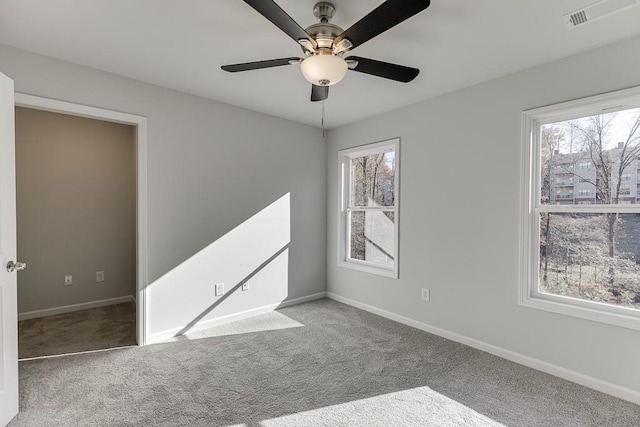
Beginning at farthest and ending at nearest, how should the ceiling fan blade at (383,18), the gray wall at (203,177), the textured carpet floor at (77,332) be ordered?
the textured carpet floor at (77,332) → the gray wall at (203,177) → the ceiling fan blade at (383,18)

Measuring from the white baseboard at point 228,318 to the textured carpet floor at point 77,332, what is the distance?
240 millimetres

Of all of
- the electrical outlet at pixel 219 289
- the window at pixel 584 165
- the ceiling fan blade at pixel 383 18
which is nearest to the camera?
the ceiling fan blade at pixel 383 18

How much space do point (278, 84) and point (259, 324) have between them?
2.48m

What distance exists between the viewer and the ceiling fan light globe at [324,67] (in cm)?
168

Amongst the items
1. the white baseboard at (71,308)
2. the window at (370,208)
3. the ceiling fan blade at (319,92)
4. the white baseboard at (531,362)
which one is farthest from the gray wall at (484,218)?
the white baseboard at (71,308)

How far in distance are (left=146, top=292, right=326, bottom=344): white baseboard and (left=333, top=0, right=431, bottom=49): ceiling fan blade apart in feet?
9.66

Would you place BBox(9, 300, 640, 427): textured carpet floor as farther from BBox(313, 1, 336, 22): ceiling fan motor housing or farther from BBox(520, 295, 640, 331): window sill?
BBox(313, 1, 336, 22): ceiling fan motor housing

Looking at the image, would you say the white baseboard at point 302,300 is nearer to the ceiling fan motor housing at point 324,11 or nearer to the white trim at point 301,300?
the white trim at point 301,300

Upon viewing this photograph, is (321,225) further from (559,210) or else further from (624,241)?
(624,241)

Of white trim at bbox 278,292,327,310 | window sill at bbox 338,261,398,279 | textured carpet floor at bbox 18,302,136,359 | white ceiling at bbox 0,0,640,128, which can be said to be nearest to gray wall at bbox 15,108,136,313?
textured carpet floor at bbox 18,302,136,359

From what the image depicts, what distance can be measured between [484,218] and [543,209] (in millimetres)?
446

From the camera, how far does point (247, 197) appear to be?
3725 mm

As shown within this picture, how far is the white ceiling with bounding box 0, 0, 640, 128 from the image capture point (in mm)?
1864

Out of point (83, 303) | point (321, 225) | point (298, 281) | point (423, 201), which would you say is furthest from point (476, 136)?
point (83, 303)
